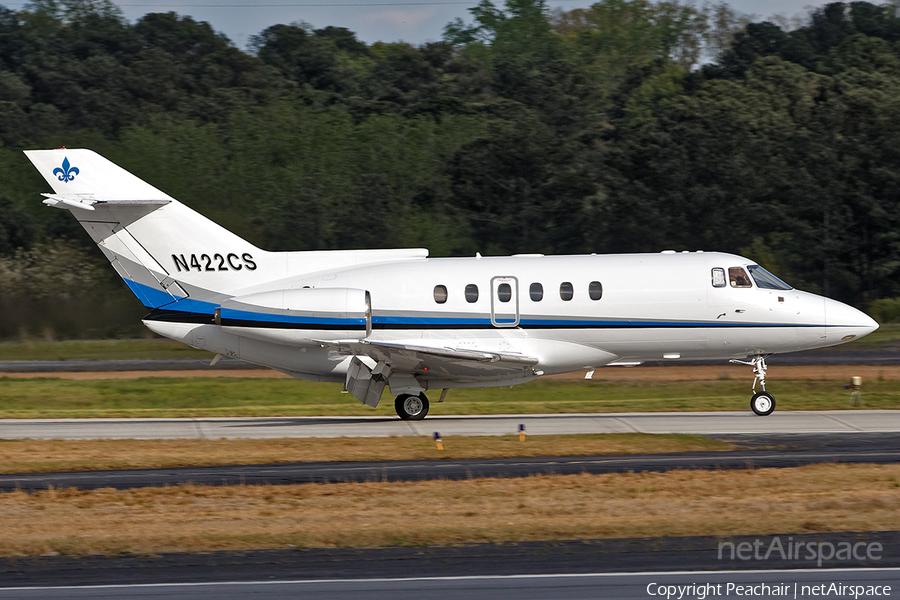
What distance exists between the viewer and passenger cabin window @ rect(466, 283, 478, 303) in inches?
853

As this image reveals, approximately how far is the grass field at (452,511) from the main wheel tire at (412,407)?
7.63m

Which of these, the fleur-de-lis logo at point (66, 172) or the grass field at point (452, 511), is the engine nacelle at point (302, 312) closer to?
the fleur-de-lis logo at point (66, 172)

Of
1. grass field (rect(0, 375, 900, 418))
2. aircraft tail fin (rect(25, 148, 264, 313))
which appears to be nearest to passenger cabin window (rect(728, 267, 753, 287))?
grass field (rect(0, 375, 900, 418))

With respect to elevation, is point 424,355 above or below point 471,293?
below

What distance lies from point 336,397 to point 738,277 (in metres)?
11.1

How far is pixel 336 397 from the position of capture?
28.0 m

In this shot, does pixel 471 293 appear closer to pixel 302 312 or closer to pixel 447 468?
pixel 302 312

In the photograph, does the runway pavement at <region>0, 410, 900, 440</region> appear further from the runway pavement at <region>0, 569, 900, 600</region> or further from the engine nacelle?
the runway pavement at <region>0, 569, 900, 600</region>

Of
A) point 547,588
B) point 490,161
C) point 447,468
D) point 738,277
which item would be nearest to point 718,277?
point 738,277

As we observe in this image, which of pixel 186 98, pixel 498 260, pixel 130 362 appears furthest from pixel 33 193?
pixel 498 260

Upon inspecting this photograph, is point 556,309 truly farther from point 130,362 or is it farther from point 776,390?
point 130,362

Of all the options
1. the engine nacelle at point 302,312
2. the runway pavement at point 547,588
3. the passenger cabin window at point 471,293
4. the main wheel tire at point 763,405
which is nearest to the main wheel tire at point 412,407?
the engine nacelle at point 302,312

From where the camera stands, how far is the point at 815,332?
21562 millimetres

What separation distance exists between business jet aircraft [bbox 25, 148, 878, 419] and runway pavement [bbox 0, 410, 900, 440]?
88 cm
